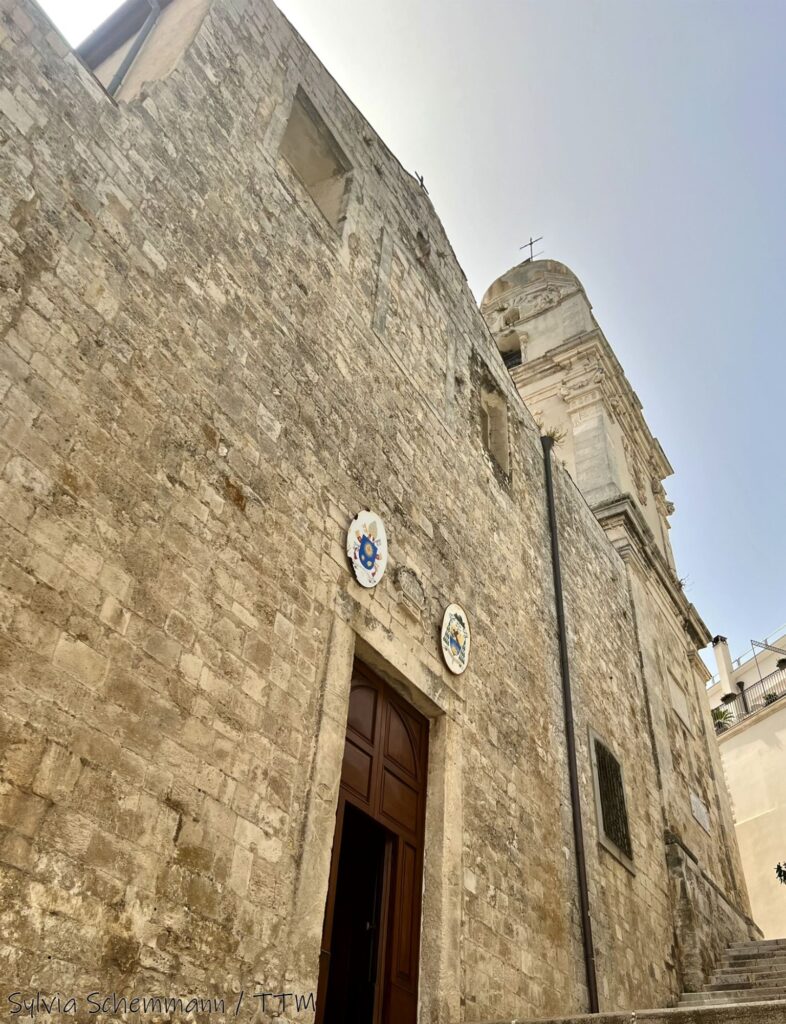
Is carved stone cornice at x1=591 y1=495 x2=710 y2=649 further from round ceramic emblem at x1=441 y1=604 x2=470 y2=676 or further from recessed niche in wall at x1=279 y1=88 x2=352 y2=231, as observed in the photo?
recessed niche in wall at x1=279 y1=88 x2=352 y2=231

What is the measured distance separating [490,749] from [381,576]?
1853 millimetres

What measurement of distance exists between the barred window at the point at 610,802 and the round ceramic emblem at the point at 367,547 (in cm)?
419

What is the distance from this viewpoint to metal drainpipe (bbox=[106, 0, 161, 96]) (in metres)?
5.65

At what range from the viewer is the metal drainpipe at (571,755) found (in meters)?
6.88

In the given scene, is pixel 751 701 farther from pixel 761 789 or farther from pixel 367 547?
pixel 367 547

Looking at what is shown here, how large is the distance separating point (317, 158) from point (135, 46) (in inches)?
68.3

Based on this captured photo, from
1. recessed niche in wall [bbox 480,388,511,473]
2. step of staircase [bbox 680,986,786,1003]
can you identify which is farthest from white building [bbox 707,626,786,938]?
recessed niche in wall [bbox 480,388,511,473]

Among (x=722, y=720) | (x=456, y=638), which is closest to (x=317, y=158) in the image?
(x=456, y=638)

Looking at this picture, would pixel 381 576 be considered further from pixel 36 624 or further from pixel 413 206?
pixel 413 206

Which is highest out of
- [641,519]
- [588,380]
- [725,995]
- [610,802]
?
[588,380]

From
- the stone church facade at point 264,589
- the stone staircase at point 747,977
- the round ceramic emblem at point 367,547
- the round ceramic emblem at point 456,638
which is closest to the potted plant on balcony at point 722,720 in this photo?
the stone staircase at point 747,977

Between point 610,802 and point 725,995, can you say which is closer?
point 725,995

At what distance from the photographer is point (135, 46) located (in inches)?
243

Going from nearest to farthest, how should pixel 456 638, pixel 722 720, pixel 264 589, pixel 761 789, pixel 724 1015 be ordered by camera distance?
pixel 724 1015 < pixel 264 589 < pixel 456 638 < pixel 761 789 < pixel 722 720
